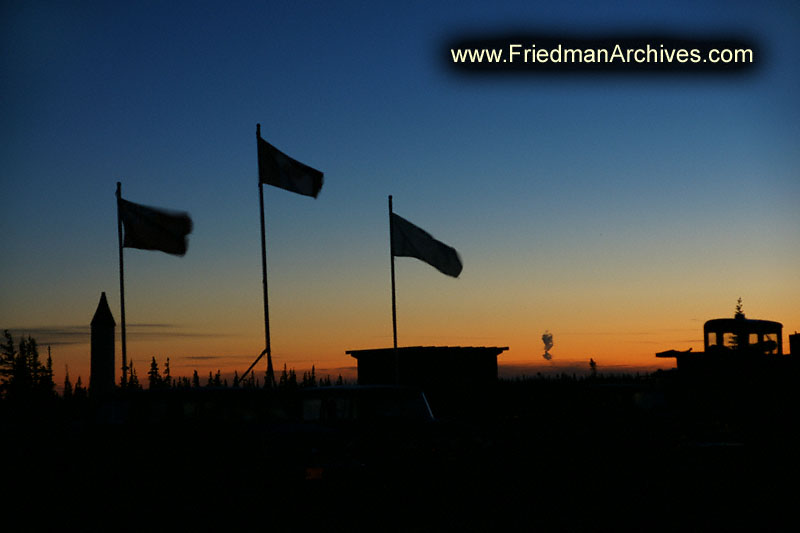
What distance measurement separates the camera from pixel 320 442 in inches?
594

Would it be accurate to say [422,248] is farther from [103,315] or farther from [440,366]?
[440,366]

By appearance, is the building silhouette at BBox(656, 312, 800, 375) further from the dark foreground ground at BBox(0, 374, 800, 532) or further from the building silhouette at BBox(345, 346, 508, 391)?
the building silhouette at BBox(345, 346, 508, 391)

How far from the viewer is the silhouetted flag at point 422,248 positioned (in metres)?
30.6

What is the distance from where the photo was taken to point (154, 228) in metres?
28.9

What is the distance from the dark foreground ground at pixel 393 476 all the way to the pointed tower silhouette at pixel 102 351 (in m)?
13.4

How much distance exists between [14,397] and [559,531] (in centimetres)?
12305

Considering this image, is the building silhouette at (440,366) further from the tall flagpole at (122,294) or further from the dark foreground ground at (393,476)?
the dark foreground ground at (393,476)

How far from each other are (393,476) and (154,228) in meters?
15.6

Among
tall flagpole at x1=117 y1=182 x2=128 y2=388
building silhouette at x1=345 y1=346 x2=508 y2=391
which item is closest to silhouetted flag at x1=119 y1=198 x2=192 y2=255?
tall flagpole at x1=117 y1=182 x2=128 y2=388

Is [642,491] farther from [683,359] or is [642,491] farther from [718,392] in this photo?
[683,359]

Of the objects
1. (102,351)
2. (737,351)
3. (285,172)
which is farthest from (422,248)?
(102,351)

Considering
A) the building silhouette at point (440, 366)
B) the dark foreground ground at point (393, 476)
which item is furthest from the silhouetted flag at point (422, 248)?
the building silhouette at point (440, 366)

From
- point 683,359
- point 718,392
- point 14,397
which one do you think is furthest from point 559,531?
point 14,397

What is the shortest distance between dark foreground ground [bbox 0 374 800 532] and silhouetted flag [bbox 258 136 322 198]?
36.1 feet
